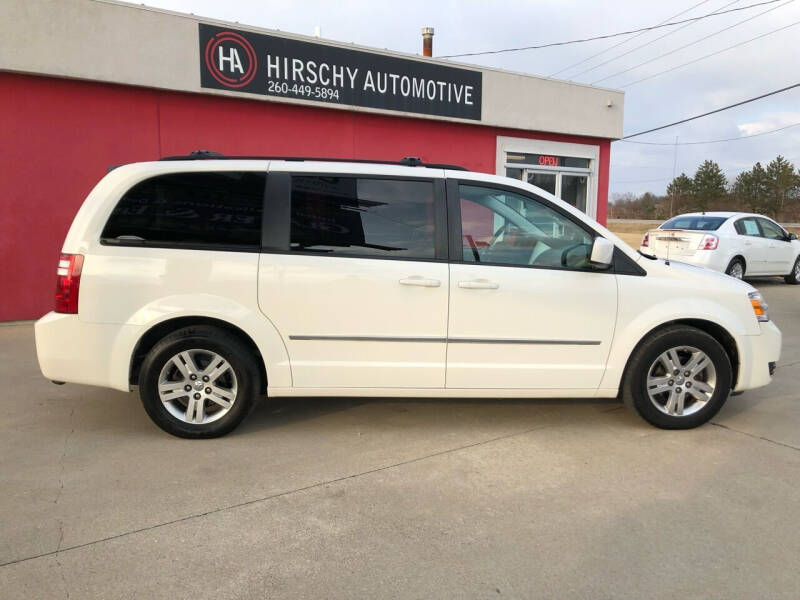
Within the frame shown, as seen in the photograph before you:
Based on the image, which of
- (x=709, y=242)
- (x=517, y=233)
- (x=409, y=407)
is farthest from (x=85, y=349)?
(x=709, y=242)

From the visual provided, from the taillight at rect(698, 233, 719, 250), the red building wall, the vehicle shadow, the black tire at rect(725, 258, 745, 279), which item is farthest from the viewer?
the black tire at rect(725, 258, 745, 279)

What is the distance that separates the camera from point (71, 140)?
8.34 m

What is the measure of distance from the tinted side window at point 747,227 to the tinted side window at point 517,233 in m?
10.0

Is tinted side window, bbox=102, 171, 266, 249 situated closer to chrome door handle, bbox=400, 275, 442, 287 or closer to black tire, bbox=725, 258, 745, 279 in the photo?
chrome door handle, bbox=400, 275, 442, 287

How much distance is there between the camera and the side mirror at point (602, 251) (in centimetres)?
404

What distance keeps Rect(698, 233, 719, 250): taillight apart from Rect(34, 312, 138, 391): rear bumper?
11.4 metres

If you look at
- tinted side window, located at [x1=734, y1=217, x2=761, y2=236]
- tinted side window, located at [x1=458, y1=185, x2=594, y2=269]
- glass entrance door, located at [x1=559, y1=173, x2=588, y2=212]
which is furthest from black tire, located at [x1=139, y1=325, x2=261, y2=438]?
tinted side window, located at [x1=734, y1=217, x2=761, y2=236]

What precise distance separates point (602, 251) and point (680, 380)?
115cm

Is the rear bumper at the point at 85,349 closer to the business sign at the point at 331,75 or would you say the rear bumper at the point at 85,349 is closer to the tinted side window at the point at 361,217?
the tinted side window at the point at 361,217

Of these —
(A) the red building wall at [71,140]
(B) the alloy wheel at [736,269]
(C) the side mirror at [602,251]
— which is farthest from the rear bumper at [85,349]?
(B) the alloy wheel at [736,269]

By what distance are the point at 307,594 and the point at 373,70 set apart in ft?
31.4

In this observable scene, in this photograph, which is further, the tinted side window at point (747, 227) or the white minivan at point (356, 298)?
the tinted side window at point (747, 227)

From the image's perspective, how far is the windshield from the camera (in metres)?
12.4

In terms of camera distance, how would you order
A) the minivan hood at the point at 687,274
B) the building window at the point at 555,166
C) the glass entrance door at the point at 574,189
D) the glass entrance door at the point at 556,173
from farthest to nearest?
the glass entrance door at the point at 574,189, the glass entrance door at the point at 556,173, the building window at the point at 555,166, the minivan hood at the point at 687,274
